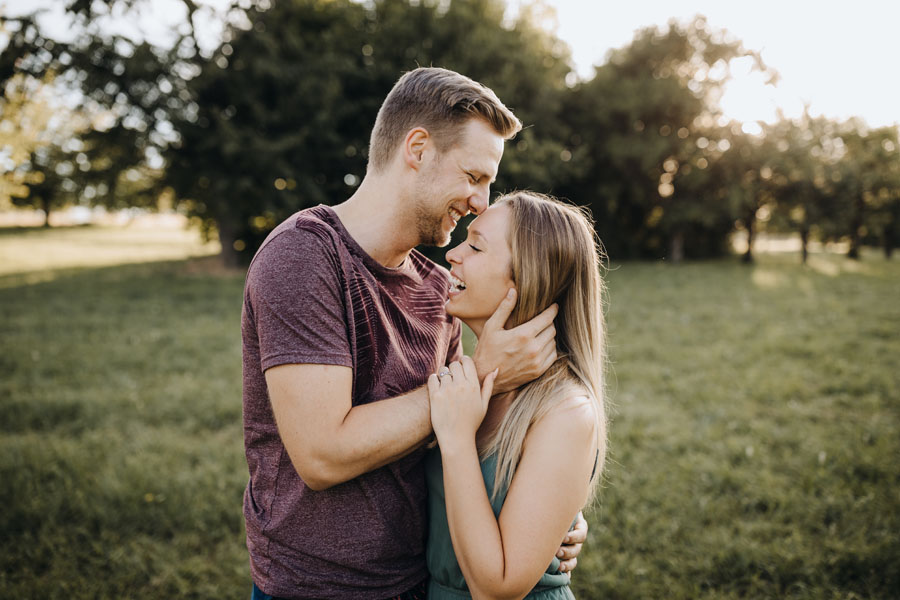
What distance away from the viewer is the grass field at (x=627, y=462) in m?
3.68

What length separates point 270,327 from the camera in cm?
151

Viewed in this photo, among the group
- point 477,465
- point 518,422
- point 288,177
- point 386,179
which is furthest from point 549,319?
point 288,177

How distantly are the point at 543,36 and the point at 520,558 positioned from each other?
24665 mm

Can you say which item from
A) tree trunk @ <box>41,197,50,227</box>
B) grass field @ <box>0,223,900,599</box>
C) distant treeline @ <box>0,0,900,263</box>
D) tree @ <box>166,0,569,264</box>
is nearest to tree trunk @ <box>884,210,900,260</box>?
distant treeline @ <box>0,0,900,263</box>

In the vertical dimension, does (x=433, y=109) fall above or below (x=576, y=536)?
above

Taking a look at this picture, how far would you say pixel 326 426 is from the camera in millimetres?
1518

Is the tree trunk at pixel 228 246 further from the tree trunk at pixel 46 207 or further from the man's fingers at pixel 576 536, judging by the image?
the tree trunk at pixel 46 207

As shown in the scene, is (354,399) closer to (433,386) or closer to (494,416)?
(433,386)

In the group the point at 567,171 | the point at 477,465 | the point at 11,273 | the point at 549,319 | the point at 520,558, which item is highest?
the point at 567,171

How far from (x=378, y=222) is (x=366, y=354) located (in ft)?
1.64

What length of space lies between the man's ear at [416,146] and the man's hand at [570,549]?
59.4 inches

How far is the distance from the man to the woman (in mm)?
82

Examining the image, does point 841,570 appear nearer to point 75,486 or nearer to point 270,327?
point 270,327

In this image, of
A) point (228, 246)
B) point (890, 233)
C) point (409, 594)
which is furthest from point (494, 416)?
point (890, 233)
